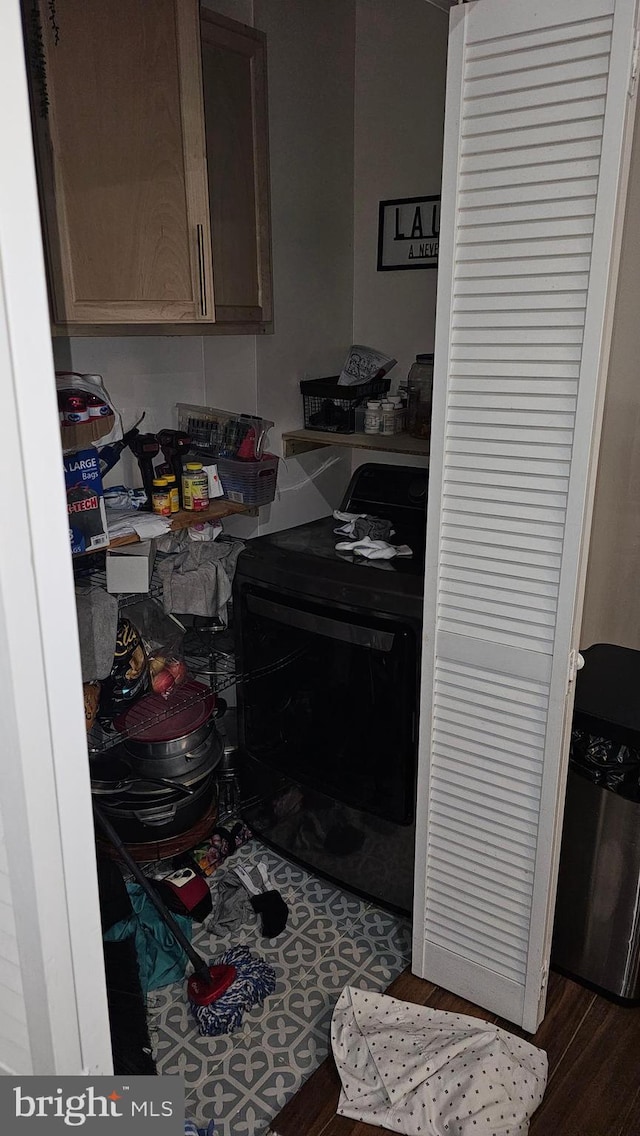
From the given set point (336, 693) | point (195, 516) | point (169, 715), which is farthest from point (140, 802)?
point (195, 516)

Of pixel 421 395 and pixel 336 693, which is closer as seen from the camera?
pixel 336 693

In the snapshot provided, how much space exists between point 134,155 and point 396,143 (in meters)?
0.99

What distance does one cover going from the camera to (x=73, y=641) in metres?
0.73

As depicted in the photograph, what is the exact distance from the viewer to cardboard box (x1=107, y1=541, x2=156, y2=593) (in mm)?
1892

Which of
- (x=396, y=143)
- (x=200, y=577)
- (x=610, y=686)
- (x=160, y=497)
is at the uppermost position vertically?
(x=396, y=143)

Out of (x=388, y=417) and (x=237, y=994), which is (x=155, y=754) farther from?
(x=388, y=417)

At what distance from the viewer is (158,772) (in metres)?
2.03

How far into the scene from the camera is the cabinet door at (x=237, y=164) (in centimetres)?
186

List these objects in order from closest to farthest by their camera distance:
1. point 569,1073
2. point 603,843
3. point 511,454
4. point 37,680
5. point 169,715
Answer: point 37,680, point 511,454, point 569,1073, point 603,843, point 169,715

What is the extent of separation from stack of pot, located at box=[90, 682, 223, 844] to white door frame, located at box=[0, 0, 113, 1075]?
1.14 metres

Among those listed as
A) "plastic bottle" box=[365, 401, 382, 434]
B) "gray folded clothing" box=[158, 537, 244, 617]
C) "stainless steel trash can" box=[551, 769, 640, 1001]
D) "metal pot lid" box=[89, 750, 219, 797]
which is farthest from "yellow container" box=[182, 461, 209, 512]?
"stainless steel trash can" box=[551, 769, 640, 1001]

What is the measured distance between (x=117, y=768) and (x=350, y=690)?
0.63 m

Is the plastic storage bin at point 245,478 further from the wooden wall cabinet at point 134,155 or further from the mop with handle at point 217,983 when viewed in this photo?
the mop with handle at point 217,983

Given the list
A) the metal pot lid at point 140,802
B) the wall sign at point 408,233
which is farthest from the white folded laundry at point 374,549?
the wall sign at point 408,233
